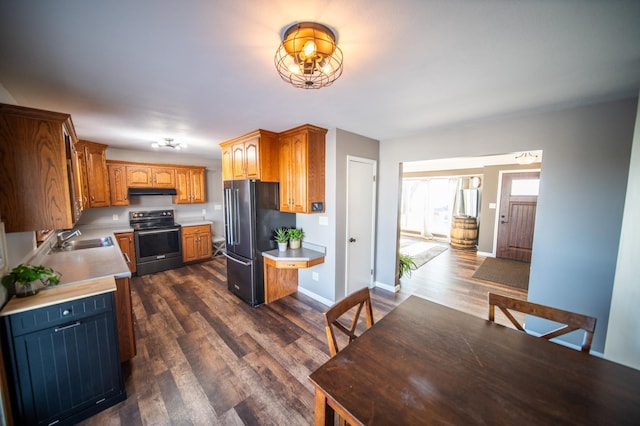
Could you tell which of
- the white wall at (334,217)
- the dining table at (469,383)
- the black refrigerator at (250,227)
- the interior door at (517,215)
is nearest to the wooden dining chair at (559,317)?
the dining table at (469,383)

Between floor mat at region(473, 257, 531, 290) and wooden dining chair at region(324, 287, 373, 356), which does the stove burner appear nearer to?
wooden dining chair at region(324, 287, 373, 356)

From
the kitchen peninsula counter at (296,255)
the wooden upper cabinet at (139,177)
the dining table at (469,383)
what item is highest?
the wooden upper cabinet at (139,177)

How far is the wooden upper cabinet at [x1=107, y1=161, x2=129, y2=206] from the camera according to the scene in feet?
13.5

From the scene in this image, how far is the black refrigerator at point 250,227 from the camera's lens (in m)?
3.11

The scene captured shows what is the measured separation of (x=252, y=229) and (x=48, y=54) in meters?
2.24

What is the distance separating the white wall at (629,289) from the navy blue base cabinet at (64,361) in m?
3.61

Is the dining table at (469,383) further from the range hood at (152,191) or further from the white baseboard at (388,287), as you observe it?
the range hood at (152,191)

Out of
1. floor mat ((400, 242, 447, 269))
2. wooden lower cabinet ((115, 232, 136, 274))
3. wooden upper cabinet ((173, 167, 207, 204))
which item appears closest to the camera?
wooden lower cabinet ((115, 232, 136, 274))

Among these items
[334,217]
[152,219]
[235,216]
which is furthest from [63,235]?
[334,217]

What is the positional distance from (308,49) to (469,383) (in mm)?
1784

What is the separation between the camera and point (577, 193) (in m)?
2.22

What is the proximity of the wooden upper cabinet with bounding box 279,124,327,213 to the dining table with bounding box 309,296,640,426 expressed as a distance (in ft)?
6.33

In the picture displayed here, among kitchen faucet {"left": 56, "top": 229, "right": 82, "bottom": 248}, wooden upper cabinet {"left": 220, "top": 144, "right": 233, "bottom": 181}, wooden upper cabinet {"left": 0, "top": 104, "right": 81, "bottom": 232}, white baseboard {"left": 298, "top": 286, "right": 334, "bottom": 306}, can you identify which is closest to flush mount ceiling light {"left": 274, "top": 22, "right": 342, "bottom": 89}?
wooden upper cabinet {"left": 0, "top": 104, "right": 81, "bottom": 232}

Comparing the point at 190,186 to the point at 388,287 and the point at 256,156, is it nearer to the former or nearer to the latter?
the point at 256,156
